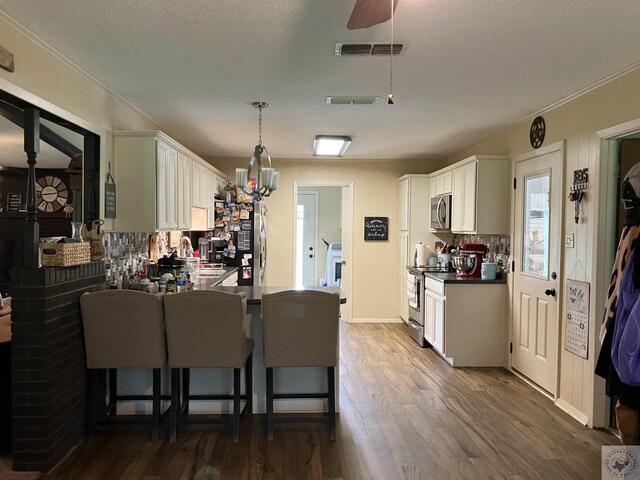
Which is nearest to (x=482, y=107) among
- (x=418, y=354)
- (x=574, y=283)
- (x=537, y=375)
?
(x=574, y=283)

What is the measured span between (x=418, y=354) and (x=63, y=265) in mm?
3674

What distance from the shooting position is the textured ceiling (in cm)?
211

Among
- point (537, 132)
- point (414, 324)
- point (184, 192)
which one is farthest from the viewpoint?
point (414, 324)

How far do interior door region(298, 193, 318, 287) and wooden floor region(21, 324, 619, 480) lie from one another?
487 cm

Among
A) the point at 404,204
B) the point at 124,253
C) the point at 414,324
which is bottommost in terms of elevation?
the point at 414,324

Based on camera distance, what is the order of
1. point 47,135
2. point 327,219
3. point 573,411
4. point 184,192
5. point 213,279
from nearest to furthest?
1. point 47,135
2. point 573,411
3. point 184,192
4. point 213,279
5. point 327,219

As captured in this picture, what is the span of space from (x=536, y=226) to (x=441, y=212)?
1.61 m

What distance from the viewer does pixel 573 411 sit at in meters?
3.34

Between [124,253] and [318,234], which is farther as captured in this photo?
[318,234]

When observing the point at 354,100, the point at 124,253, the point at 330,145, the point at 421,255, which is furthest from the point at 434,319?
the point at 124,253

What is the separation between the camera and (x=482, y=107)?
376cm

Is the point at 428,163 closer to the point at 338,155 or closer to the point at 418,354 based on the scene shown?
the point at 338,155

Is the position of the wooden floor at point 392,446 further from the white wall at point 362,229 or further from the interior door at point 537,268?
the white wall at point 362,229

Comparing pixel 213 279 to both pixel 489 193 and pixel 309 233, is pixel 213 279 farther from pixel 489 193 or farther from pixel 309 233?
pixel 309 233
